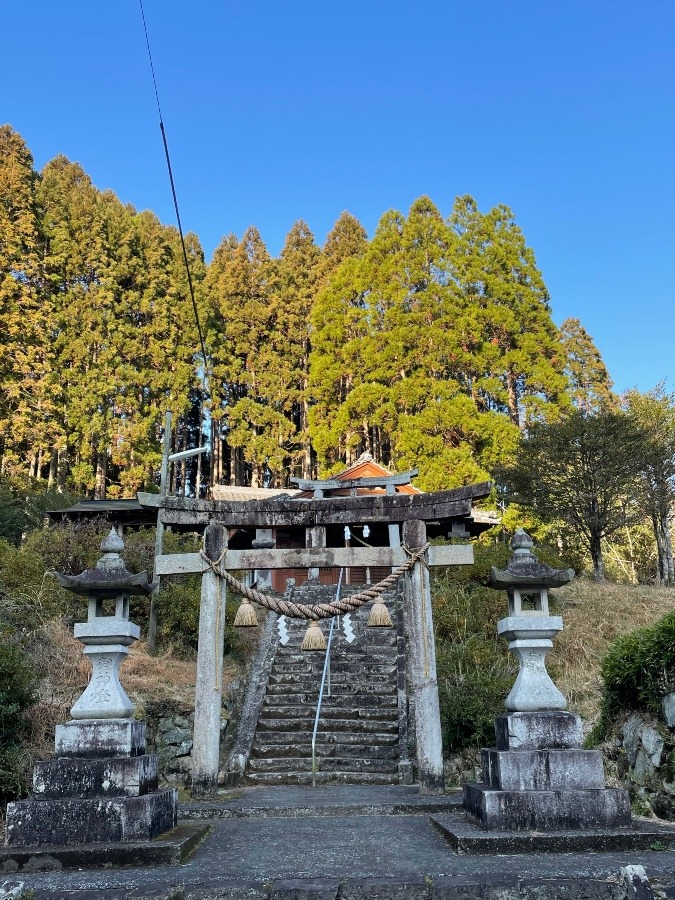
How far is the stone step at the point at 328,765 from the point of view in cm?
980

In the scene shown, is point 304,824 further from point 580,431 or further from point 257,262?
point 257,262

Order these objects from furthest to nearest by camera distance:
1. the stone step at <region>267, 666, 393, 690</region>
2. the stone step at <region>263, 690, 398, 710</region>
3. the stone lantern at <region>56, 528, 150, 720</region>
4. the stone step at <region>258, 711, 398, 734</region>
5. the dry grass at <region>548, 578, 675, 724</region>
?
the stone step at <region>267, 666, 393, 690</region> → the stone step at <region>263, 690, 398, 710</region> → the dry grass at <region>548, 578, 675, 724</region> → the stone step at <region>258, 711, 398, 734</region> → the stone lantern at <region>56, 528, 150, 720</region>

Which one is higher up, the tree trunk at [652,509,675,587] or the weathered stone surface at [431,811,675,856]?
the tree trunk at [652,509,675,587]

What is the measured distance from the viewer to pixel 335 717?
11.1m

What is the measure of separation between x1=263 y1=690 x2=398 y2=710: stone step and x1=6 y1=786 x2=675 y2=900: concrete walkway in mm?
5003

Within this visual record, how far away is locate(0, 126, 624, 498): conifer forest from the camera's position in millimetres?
26828

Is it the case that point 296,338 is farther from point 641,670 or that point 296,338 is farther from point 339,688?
point 641,670

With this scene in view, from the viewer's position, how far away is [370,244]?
102 ft

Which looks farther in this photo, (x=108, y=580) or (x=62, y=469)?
(x=62, y=469)

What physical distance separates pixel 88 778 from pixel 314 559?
157 inches

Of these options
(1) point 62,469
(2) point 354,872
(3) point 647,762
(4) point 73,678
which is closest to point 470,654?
(3) point 647,762

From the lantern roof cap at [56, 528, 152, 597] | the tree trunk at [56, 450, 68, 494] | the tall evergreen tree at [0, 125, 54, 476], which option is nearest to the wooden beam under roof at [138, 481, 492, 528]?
the lantern roof cap at [56, 528, 152, 597]

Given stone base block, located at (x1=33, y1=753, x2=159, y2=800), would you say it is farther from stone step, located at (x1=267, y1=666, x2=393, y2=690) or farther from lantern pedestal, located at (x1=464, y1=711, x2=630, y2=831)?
stone step, located at (x1=267, y1=666, x2=393, y2=690)

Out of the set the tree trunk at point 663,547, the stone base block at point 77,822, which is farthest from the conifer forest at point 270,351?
the stone base block at point 77,822
